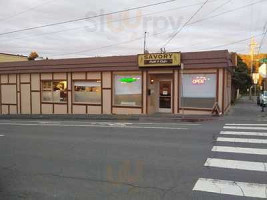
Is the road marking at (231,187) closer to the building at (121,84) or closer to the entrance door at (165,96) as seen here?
the building at (121,84)

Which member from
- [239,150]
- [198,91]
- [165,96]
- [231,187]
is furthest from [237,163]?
[165,96]

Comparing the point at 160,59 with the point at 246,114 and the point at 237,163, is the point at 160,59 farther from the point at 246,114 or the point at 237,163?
the point at 237,163

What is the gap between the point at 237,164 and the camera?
705 cm

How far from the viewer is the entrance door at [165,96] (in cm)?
2055

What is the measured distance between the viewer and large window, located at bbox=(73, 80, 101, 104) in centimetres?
2230

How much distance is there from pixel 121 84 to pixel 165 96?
3.21 meters

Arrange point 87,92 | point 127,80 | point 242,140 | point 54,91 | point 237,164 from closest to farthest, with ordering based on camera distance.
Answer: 1. point 237,164
2. point 242,140
3. point 127,80
4. point 87,92
5. point 54,91

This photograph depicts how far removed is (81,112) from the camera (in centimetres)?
2306

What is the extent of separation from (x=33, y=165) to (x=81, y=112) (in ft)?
51.3

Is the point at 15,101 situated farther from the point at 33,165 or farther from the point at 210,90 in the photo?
the point at 33,165

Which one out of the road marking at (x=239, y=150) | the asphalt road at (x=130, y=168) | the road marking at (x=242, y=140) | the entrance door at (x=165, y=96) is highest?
→ the entrance door at (x=165, y=96)

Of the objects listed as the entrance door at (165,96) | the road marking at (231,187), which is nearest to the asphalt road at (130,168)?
the road marking at (231,187)

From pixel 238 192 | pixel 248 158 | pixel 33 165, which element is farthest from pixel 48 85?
pixel 238 192

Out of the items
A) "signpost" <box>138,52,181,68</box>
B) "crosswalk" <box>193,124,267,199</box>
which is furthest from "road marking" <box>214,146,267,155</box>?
"signpost" <box>138,52,181,68</box>
